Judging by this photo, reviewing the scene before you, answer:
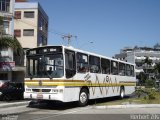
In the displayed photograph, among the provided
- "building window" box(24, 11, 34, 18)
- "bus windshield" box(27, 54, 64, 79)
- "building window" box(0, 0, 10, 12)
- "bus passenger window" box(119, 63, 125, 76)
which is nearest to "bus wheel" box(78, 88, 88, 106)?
"bus windshield" box(27, 54, 64, 79)

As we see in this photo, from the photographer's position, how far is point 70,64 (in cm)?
1755

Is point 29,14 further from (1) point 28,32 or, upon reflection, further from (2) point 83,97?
(2) point 83,97

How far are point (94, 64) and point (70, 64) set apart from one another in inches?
126

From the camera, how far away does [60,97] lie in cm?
1664

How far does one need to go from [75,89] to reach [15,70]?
3390 centimetres

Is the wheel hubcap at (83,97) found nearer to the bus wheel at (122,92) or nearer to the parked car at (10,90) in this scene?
the bus wheel at (122,92)

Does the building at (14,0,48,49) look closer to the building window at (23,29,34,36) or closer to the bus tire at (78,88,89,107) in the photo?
the building window at (23,29,34,36)

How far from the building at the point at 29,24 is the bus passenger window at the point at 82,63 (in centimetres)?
3791

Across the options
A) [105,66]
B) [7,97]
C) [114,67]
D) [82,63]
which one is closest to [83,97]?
[82,63]

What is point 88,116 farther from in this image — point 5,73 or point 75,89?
point 5,73

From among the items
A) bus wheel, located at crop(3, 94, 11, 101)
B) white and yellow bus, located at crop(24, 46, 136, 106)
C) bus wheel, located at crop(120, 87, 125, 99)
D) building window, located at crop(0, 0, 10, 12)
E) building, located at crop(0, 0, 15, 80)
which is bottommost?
bus wheel, located at crop(3, 94, 11, 101)

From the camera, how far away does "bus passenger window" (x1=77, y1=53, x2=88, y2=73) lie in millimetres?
18425

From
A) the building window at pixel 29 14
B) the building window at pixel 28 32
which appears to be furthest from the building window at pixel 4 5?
the building window at pixel 28 32

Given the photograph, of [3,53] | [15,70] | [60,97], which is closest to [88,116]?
[60,97]
